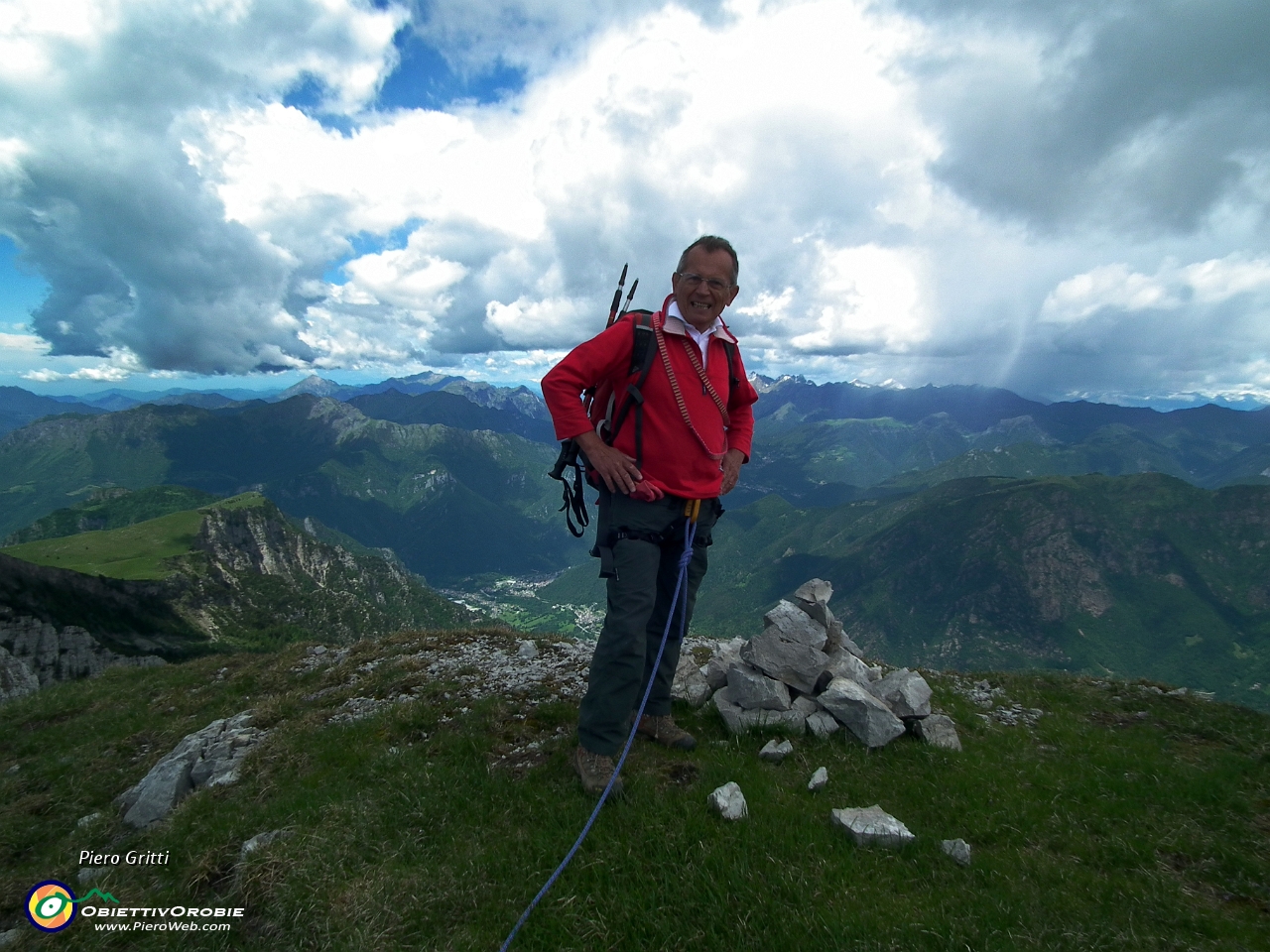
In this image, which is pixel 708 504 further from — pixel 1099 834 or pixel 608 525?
pixel 1099 834

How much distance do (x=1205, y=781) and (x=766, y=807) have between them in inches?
230

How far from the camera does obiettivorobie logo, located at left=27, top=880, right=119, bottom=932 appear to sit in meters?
5.24

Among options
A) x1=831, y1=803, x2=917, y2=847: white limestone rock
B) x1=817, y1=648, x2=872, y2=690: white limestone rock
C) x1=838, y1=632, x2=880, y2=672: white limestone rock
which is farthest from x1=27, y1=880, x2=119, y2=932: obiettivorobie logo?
x1=838, y1=632, x2=880, y2=672: white limestone rock

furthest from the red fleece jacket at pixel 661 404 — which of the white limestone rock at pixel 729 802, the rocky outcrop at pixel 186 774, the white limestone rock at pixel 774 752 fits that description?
the rocky outcrop at pixel 186 774

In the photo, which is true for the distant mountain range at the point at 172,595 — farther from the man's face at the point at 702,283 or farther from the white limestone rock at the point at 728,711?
the man's face at the point at 702,283

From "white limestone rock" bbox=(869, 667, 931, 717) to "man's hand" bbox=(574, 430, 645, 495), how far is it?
5.72m

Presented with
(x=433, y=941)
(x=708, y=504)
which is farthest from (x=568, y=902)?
(x=708, y=504)

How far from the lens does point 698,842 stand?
525 cm

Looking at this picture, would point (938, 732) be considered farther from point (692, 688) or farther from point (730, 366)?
point (730, 366)

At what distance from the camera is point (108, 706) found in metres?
13.7

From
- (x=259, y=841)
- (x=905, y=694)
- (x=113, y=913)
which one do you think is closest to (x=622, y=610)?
(x=259, y=841)

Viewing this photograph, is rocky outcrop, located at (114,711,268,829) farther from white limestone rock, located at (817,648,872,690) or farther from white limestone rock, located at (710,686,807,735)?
white limestone rock, located at (817,648,872,690)

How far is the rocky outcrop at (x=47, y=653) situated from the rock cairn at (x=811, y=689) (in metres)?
123

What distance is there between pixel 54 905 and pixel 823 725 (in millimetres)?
8826
